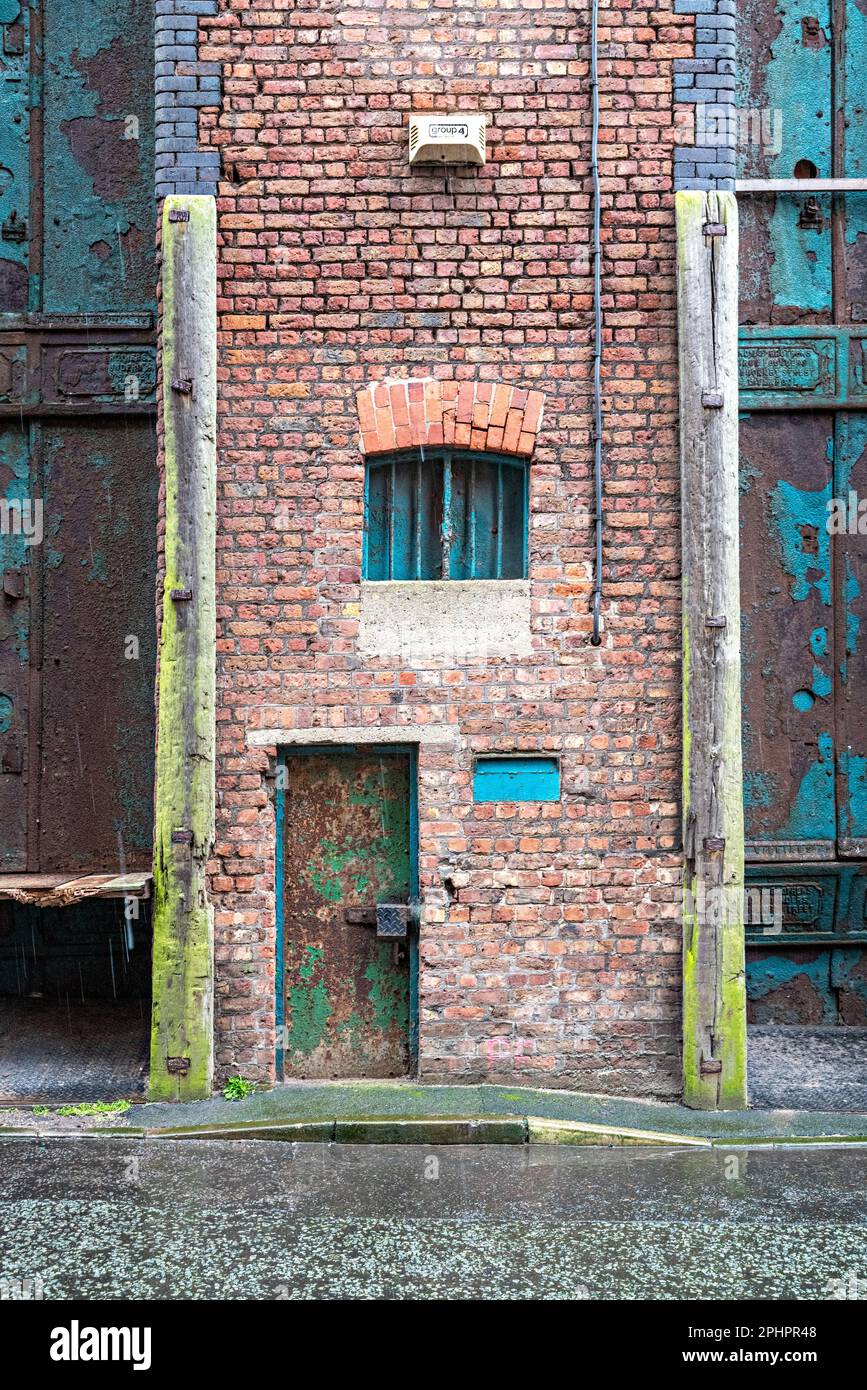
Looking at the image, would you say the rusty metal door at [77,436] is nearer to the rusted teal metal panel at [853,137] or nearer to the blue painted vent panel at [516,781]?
the blue painted vent panel at [516,781]

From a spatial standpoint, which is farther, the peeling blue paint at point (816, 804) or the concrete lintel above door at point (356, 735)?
the peeling blue paint at point (816, 804)

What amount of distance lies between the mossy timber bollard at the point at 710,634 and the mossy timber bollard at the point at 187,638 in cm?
262

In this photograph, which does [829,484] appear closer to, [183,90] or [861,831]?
[861,831]

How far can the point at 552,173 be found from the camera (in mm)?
6746

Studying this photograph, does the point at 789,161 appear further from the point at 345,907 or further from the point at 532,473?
the point at 345,907

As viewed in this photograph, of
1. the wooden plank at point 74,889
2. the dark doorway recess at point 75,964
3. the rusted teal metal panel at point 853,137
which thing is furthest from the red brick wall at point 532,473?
the rusted teal metal panel at point 853,137

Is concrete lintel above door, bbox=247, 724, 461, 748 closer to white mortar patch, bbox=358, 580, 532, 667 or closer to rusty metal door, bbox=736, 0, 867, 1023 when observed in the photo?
white mortar patch, bbox=358, 580, 532, 667

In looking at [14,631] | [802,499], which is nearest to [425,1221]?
[14,631]

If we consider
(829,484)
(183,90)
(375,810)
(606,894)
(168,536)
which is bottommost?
(606,894)

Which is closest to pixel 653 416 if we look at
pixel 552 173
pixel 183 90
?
pixel 552 173

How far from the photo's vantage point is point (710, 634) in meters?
6.68

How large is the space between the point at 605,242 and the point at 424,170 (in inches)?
42.6

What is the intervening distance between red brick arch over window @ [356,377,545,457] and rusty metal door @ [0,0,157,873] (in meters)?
2.26

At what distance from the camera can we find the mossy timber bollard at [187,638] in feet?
21.7
